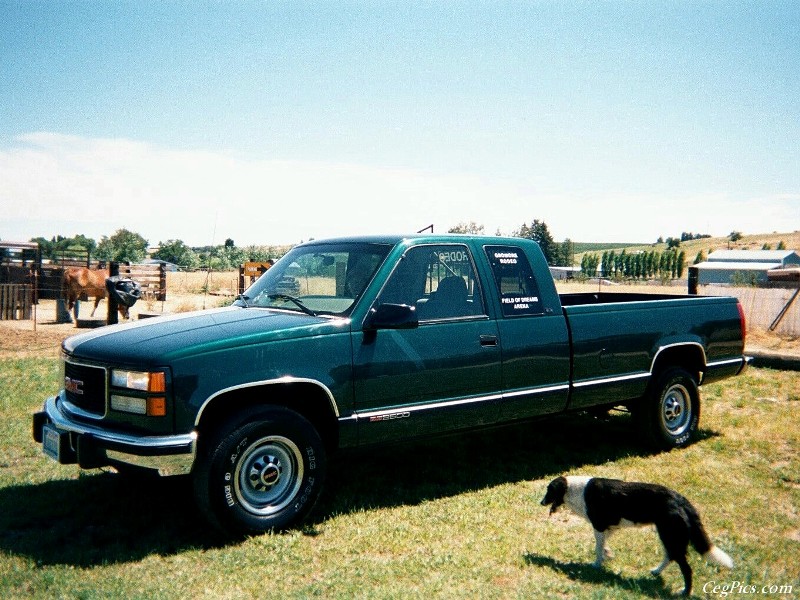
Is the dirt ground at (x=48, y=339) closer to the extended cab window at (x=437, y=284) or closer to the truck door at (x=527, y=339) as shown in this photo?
the truck door at (x=527, y=339)

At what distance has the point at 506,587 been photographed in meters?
3.85

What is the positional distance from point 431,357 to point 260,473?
1492 millimetres

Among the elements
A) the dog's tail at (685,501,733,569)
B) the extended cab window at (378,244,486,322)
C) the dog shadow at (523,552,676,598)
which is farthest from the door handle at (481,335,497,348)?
the dog's tail at (685,501,733,569)

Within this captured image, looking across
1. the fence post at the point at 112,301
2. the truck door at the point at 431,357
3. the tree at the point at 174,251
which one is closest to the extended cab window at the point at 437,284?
the truck door at the point at 431,357

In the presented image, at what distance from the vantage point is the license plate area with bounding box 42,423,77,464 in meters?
4.29

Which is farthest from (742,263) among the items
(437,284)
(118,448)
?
(118,448)

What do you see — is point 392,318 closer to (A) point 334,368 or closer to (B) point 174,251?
(A) point 334,368

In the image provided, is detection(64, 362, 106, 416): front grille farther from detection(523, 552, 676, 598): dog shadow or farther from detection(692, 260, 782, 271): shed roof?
detection(692, 260, 782, 271): shed roof

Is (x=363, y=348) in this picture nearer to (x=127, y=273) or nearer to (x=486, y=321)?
(x=486, y=321)

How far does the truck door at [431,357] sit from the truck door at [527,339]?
0.16 meters

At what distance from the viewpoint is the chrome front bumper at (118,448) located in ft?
13.1

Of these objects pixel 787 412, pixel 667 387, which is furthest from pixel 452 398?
pixel 787 412

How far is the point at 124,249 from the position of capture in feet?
234

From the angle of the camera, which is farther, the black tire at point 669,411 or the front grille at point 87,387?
the black tire at point 669,411
